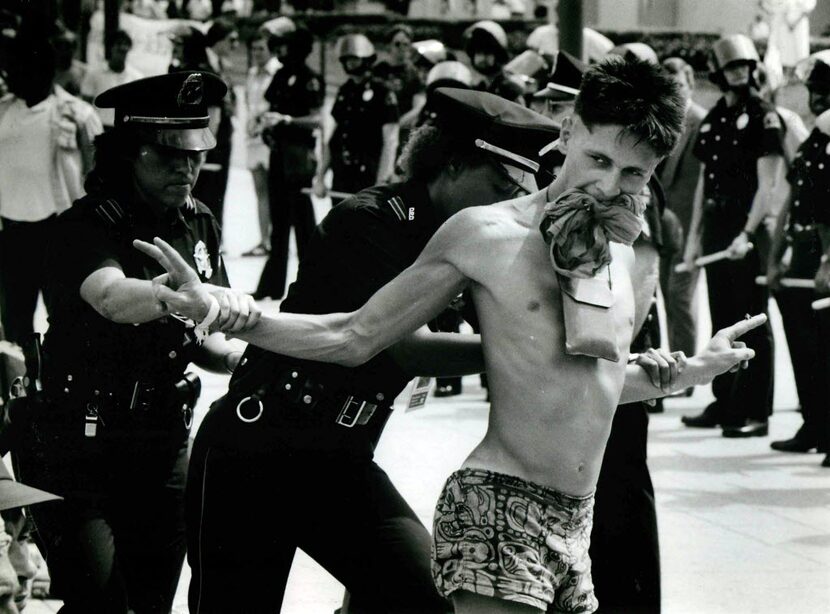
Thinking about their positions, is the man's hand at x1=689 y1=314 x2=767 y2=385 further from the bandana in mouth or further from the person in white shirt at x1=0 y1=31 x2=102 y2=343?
the person in white shirt at x1=0 y1=31 x2=102 y2=343

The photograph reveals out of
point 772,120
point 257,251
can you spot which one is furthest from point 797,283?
point 257,251

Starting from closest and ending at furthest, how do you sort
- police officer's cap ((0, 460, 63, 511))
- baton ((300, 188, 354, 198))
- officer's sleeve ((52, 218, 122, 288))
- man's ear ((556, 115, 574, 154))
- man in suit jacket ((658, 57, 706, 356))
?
man's ear ((556, 115, 574, 154))
police officer's cap ((0, 460, 63, 511))
officer's sleeve ((52, 218, 122, 288))
man in suit jacket ((658, 57, 706, 356))
baton ((300, 188, 354, 198))

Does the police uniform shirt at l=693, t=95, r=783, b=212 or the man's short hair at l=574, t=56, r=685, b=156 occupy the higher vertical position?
the man's short hair at l=574, t=56, r=685, b=156

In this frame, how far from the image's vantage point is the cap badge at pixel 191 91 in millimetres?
4328

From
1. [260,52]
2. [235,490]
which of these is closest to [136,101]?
[235,490]

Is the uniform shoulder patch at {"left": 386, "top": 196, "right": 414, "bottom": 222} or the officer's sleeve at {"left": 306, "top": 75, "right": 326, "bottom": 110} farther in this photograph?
the officer's sleeve at {"left": 306, "top": 75, "right": 326, "bottom": 110}

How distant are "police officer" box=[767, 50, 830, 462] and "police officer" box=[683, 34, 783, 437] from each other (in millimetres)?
240

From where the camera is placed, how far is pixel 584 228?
3279 millimetres

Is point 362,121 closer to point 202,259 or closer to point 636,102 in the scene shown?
point 202,259

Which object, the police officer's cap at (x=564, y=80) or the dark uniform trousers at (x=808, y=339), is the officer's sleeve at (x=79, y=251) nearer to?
the police officer's cap at (x=564, y=80)

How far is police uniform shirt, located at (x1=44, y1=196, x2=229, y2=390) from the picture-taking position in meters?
4.12

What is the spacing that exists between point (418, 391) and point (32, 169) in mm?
5846

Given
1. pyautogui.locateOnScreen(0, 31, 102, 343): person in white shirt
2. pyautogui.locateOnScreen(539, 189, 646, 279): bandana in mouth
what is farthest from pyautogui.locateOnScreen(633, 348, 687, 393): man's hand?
pyautogui.locateOnScreen(0, 31, 102, 343): person in white shirt

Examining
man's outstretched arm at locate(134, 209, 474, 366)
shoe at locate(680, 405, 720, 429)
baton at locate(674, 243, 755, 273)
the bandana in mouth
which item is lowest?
shoe at locate(680, 405, 720, 429)
